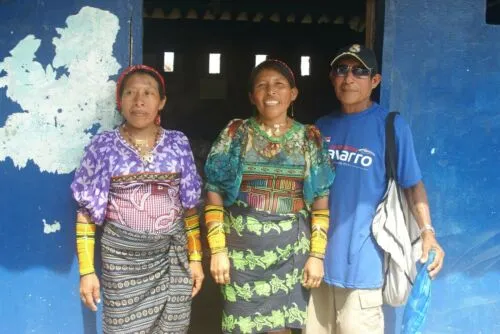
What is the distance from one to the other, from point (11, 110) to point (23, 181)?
36 centimetres

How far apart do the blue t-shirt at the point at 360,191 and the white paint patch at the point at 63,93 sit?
117cm

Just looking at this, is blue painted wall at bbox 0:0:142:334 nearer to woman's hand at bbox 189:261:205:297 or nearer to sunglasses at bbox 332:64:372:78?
woman's hand at bbox 189:261:205:297

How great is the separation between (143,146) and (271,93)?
2.08 feet

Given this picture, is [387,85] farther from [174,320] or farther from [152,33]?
[152,33]

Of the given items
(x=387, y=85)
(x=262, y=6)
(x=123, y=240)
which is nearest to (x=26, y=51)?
(x=123, y=240)

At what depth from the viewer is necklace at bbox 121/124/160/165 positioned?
268cm

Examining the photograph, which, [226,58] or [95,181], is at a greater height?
[226,58]

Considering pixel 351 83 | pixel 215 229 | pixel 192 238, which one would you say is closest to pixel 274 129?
pixel 351 83

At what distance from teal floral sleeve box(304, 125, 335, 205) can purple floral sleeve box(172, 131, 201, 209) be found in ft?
1.69

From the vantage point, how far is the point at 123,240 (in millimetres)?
2666

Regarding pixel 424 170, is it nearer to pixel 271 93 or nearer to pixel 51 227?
pixel 271 93

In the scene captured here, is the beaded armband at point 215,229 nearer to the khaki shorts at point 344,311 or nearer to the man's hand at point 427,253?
the khaki shorts at point 344,311

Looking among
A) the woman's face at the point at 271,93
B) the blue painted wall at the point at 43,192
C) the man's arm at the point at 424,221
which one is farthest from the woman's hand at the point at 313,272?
the blue painted wall at the point at 43,192

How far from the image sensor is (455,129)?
335 cm
